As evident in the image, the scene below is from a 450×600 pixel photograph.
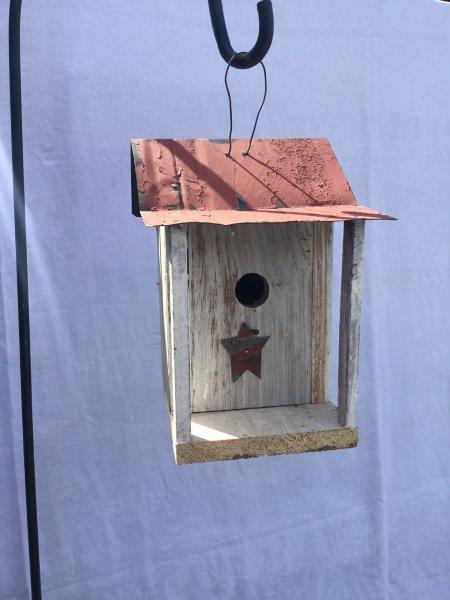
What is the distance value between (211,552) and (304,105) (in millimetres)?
1198

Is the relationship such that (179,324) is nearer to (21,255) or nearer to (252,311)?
(252,311)

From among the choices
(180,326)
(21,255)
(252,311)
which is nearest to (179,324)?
(180,326)

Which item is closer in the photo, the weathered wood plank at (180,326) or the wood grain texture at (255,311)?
the weathered wood plank at (180,326)

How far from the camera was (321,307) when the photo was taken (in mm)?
941

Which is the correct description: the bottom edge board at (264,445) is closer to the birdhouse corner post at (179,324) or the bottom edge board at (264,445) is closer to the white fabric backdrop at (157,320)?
the birdhouse corner post at (179,324)

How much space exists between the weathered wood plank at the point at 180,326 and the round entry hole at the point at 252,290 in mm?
156

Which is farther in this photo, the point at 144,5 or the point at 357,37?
the point at 357,37

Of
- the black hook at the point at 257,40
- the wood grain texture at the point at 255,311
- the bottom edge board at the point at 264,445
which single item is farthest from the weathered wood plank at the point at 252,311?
the black hook at the point at 257,40

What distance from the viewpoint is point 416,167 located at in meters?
1.58

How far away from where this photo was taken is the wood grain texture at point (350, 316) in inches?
32.6

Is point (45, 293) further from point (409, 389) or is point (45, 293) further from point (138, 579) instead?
point (409, 389)

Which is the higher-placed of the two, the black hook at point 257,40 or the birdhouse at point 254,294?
the black hook at point 257,40

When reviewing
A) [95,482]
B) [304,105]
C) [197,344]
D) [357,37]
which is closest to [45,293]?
[95,482]

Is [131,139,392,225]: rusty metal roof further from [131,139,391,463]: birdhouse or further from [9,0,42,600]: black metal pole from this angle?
[9,0,42,600]: black metal pole
